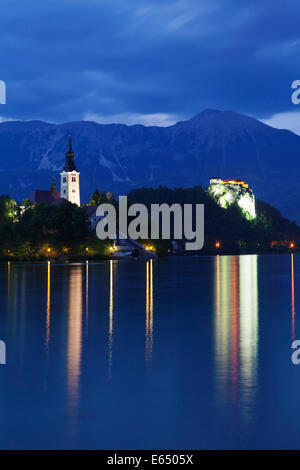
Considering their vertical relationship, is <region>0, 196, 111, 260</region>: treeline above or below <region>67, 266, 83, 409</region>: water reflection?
above

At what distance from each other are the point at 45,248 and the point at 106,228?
38.0 meters

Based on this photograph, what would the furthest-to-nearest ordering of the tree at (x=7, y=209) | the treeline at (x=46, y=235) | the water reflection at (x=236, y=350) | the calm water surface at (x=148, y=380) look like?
the tree at (x=7, y=209)
the treeline at (x=46, y=235)
the water reflection at (x=236, y=350)
the calm water surface at (x=148, y=380)

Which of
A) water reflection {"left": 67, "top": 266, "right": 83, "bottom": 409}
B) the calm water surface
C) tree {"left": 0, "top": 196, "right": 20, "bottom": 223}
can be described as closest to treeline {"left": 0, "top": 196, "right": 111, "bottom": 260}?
tree {"left": 0, "top": 196, "right": 20, "bottom": 223}

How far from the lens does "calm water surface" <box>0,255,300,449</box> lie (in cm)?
1354

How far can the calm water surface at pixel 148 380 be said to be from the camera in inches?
533

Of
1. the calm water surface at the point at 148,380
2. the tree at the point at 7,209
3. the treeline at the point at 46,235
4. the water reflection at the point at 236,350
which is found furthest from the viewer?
the tree at the point at 7,209

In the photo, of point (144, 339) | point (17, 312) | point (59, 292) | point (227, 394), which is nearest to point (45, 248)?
point (59, 292)

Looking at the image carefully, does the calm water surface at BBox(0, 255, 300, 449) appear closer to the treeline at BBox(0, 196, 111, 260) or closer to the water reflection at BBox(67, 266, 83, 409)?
the water reflection at BBox(67, 266, 83, 409)

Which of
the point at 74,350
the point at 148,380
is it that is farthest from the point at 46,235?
the point at 148,380

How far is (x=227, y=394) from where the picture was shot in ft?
55.7

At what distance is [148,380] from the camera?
18828 mm

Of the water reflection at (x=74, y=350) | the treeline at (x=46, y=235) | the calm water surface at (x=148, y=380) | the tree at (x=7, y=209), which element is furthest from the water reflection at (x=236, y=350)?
the tree at (x=7, y=209)

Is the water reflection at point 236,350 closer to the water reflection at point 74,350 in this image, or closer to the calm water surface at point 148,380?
the calm water surface at point 148,380

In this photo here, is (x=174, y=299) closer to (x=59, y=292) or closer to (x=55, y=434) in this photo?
(x=59, y=292)
